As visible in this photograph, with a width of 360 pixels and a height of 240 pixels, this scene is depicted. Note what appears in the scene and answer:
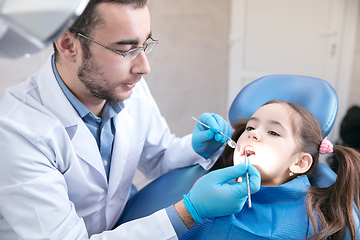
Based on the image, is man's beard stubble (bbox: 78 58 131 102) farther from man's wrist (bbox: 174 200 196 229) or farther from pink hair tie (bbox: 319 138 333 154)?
pink hair tie (bbox: 319 138 333 154)

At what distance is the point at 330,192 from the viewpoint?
1115 mm

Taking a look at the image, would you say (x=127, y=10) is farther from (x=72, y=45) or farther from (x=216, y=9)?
(x=216, y=9)

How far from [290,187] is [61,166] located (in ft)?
2.66

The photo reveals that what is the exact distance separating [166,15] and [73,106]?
Answer: 173 centimetres

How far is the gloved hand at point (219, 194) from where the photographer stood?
95 cm

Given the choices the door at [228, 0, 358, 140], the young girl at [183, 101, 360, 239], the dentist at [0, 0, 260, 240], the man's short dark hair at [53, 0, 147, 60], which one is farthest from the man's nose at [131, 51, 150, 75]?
the door at [228, 0, 358, 140]

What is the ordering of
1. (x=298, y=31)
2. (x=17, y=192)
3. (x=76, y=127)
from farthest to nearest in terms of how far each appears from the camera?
(x=298, y=31) → (x=76, y=127) → (x=17, y=192)

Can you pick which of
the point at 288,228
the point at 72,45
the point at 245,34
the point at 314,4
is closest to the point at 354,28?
the point at 314,4

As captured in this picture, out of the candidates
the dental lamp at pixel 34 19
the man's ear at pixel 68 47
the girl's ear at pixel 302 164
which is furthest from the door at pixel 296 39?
the dental lamp at pixel 34 19

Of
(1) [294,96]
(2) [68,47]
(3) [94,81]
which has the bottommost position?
(1) [294,96]

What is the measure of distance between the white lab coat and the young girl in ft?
0.92

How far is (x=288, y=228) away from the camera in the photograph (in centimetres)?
101

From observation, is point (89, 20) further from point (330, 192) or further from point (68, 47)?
point (330, 192)

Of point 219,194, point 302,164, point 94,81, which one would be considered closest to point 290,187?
point 302,164
